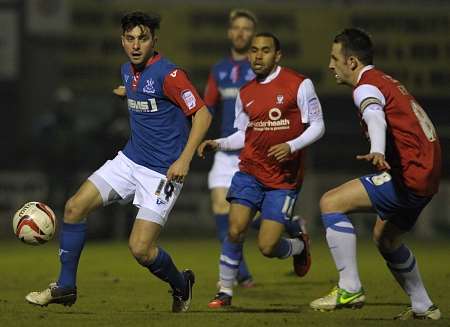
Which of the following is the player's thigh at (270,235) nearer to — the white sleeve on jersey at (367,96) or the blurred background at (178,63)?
the white sleeve on jersey at (367,96)

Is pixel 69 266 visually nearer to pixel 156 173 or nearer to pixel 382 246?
pixel 156 173

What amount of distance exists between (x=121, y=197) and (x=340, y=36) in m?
1.92

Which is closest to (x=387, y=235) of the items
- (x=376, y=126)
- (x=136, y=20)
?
(x=376, y=126)

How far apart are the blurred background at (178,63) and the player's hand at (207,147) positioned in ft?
30.4

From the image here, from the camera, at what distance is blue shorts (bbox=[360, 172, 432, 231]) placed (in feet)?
27.3

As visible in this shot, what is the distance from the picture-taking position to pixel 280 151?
9.05 m

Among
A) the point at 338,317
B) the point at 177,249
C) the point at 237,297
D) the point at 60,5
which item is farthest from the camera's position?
the point at 60,5

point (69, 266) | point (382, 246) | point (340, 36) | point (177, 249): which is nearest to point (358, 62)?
point (340, 36)

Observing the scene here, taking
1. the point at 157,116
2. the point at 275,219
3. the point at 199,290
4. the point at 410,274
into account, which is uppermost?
the point at 157,116

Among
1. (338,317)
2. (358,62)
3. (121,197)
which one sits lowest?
(338,317)

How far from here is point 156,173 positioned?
8.89 meters

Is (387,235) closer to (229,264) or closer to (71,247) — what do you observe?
(229,264)

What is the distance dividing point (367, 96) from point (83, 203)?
216 centimetres

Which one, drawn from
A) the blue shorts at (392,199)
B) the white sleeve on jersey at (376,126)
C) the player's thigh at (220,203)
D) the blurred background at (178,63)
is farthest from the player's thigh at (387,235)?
the blurred background at (178,63)
